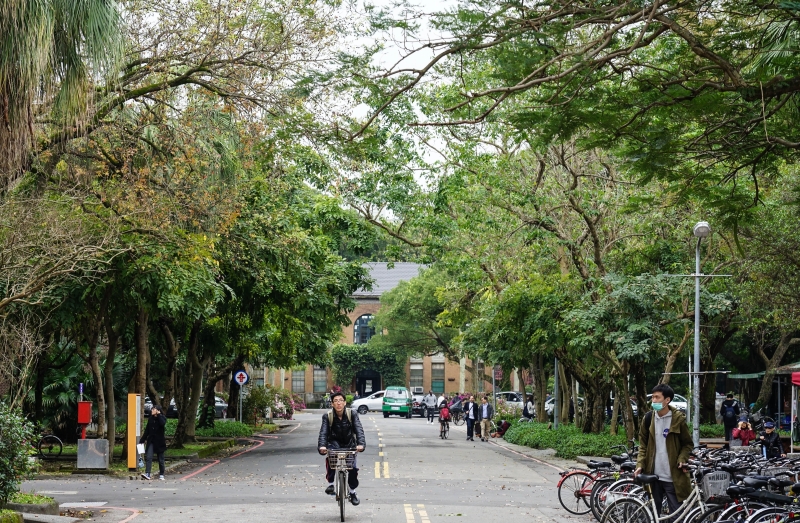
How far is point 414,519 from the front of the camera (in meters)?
14.4

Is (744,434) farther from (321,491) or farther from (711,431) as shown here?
(711,431)

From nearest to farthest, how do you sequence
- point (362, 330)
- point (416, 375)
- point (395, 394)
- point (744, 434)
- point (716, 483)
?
point (716, 483), point (744, 434), point (395, 394), point (416, 375), point (362, 330)

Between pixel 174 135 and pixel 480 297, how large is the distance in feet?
66.5

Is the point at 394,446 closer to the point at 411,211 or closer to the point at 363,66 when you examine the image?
the point at 411,211

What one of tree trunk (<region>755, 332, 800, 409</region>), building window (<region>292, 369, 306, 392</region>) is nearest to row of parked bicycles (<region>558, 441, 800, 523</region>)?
tree trunk (<region>755, 332, 800, 409</region>)

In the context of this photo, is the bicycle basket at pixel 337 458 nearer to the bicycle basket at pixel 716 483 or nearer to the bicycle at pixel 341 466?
the bicycle at pixel 341 466

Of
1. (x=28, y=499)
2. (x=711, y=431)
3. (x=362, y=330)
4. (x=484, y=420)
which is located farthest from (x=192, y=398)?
(x=362, y=330)

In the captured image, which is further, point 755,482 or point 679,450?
point 679,450

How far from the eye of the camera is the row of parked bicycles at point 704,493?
33.9 feet

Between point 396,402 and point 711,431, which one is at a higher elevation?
point 396,402

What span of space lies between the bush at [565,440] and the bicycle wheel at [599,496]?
11.8m

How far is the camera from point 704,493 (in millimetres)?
12828

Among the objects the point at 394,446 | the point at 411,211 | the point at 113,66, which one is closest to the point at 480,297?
the point at 394,446

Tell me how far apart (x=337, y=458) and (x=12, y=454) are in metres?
4.43
